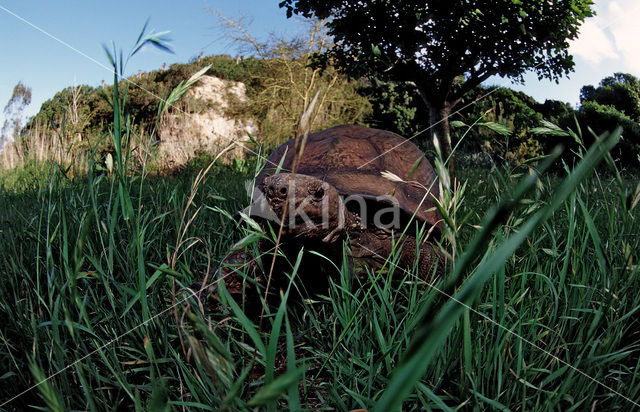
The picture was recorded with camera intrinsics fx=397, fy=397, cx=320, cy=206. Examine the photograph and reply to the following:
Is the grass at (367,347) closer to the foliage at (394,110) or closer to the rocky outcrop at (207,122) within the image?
the rocky outcrop at (207,122)

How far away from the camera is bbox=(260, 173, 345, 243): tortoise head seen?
147 centimetres

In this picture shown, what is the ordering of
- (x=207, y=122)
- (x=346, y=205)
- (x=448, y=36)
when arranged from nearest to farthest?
(x=346, y=205) → (x=448, y=36) → (x=207, y=122)

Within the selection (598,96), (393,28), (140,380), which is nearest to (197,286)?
(140,380)

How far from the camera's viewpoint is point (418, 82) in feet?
18.5

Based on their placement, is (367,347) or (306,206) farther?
(306,206)

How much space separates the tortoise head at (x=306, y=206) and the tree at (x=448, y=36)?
3517 mm

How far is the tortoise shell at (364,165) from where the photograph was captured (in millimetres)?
2191

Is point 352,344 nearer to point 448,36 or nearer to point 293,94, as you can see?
point 448,36

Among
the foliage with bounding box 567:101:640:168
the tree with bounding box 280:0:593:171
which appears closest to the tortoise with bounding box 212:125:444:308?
the tree with bounding box 280:0:593:171

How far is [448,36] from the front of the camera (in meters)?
5.12

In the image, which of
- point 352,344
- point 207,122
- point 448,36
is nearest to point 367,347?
point 352,344

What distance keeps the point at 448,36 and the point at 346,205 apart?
4052 mm

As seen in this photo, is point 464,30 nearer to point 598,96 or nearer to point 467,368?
point 467,368

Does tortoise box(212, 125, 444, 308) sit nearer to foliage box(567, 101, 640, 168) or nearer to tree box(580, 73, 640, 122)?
foliage box(567, 101, 640, 168)
